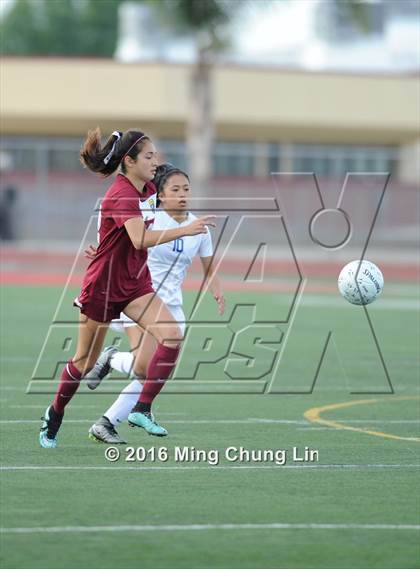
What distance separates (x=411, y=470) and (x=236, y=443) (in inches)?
60.9

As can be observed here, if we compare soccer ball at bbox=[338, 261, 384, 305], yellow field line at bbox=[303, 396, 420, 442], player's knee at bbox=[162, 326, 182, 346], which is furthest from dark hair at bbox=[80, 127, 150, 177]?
yellow field line at bbox=[303, 396, 420, 442]

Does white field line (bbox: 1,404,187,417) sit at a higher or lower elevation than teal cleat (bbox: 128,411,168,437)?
lower

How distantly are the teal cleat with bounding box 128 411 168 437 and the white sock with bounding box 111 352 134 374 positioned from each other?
59 cm

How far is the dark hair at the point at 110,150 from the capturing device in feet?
30.6

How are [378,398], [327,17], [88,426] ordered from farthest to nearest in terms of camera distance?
[327,17]
[378,398]
[88,426]

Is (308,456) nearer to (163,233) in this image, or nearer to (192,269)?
(163,233)

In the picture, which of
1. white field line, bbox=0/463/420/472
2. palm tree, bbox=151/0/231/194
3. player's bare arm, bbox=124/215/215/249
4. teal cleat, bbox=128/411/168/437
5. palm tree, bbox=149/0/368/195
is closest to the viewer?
white field line, bbox=0/463/420/472

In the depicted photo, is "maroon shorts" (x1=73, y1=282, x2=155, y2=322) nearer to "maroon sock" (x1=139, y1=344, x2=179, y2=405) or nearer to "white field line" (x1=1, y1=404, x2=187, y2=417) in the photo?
"maroon sock" (x1=139, y1=344, x2=179, y2=405)

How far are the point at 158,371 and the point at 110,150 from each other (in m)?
1.77

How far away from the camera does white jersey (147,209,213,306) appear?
10.6 meters

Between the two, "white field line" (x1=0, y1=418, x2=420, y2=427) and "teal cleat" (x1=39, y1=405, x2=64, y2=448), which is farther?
"white field line" (x1=0, y1=418, x2=420, y2=427)

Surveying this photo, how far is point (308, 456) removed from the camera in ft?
30.6

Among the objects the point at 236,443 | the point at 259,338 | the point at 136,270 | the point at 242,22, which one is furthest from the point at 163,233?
the point at 242,22

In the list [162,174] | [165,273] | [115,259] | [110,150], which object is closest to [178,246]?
[165,273]
